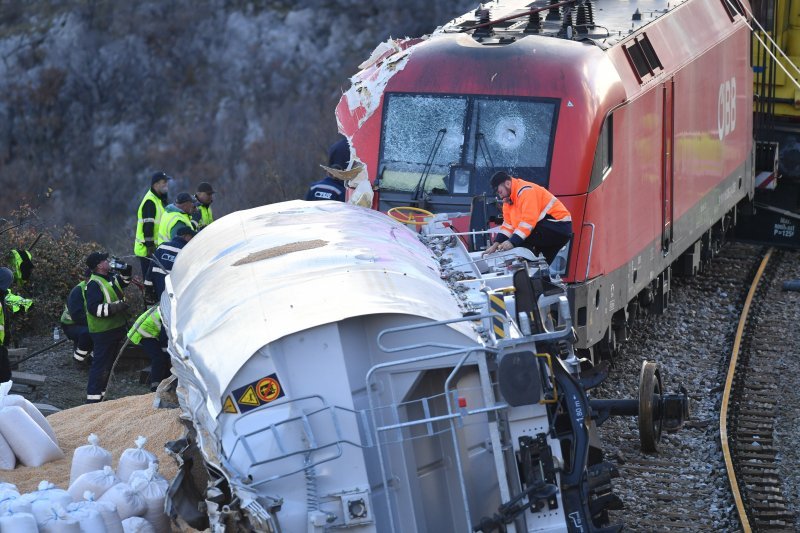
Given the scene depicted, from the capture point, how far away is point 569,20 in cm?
1309

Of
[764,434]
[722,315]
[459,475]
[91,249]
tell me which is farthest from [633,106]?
[91,249]

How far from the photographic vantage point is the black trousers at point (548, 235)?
419 inches

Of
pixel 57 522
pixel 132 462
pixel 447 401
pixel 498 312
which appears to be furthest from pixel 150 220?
pixel 447 401

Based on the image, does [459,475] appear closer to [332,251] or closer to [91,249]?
[332,251]

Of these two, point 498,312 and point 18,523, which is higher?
point 498,312

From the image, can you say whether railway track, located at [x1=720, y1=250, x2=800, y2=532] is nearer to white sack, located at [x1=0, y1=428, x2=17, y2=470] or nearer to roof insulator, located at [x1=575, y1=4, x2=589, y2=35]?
roof insulator, located at [x1=575, y1=4, x2=589, y2=35]

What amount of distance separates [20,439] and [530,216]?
14.2ft

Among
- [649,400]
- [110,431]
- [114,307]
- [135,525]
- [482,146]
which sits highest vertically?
[482,146]

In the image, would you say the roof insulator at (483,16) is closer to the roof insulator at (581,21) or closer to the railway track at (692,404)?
the roof insulator at (581,21)

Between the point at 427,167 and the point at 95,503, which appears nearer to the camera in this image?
the point at 95,503

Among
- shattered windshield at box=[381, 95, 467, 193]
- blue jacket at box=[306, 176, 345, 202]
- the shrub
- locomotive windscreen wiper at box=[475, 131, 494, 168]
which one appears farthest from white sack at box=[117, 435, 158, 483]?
the shrub

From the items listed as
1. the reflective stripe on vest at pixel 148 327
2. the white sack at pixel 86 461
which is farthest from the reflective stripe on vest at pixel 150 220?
the white sack at pixel 86 461

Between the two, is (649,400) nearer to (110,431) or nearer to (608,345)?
(608,345)

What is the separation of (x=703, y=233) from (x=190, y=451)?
8791 mm
